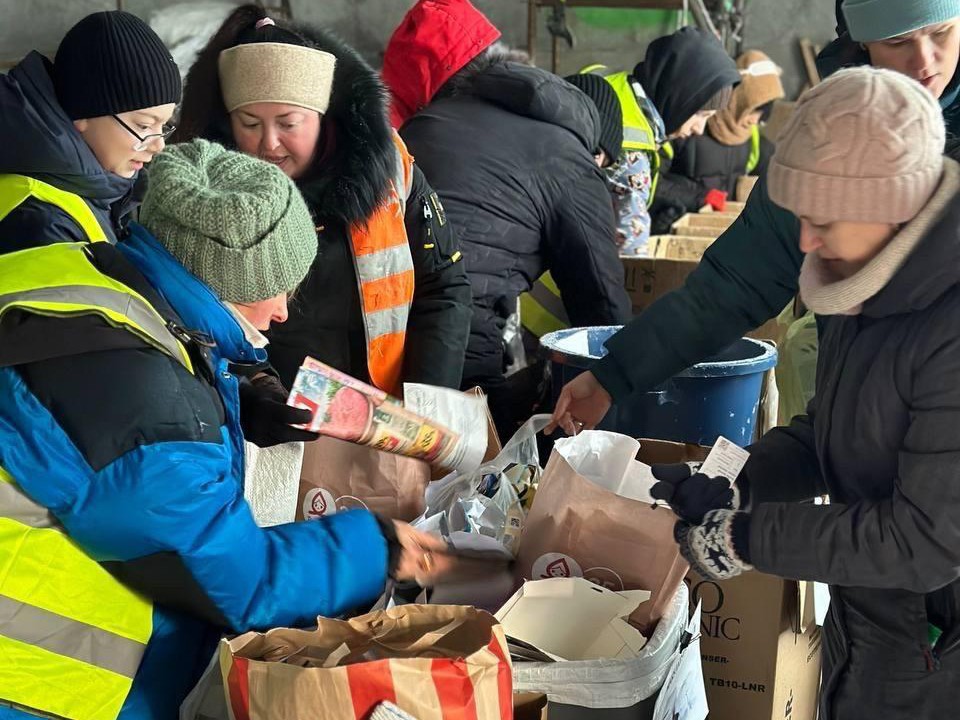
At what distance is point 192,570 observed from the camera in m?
1.41

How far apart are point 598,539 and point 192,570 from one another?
2.44 ft

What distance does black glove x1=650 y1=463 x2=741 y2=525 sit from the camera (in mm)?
1636

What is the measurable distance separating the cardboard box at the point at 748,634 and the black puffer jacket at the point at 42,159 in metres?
1.24

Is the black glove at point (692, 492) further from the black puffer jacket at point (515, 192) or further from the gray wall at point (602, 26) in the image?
the gray wall at point (602, 26)

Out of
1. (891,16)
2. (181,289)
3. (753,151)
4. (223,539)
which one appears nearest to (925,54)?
(891,16)

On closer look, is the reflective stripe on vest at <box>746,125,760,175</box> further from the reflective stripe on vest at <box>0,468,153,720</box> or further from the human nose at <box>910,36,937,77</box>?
the reflective stripe on vest at <box>0,468,153,720</box>

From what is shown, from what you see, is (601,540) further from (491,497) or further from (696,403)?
(696,403)

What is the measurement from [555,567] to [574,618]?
0.10m

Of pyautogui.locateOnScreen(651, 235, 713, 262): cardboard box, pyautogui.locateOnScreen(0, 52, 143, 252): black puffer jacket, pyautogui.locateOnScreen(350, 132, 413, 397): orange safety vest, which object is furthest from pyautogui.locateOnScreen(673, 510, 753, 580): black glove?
pyautogui.locateOnScreen(651, 235, 713, 262): cardboard box

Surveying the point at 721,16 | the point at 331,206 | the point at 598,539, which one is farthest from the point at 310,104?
the point at 721,16

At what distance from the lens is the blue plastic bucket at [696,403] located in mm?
2574

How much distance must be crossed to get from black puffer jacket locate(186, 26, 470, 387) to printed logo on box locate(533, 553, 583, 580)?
0.87 metres

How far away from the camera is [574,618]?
1834mm

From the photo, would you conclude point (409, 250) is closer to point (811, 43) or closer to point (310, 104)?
point (310, 104)
